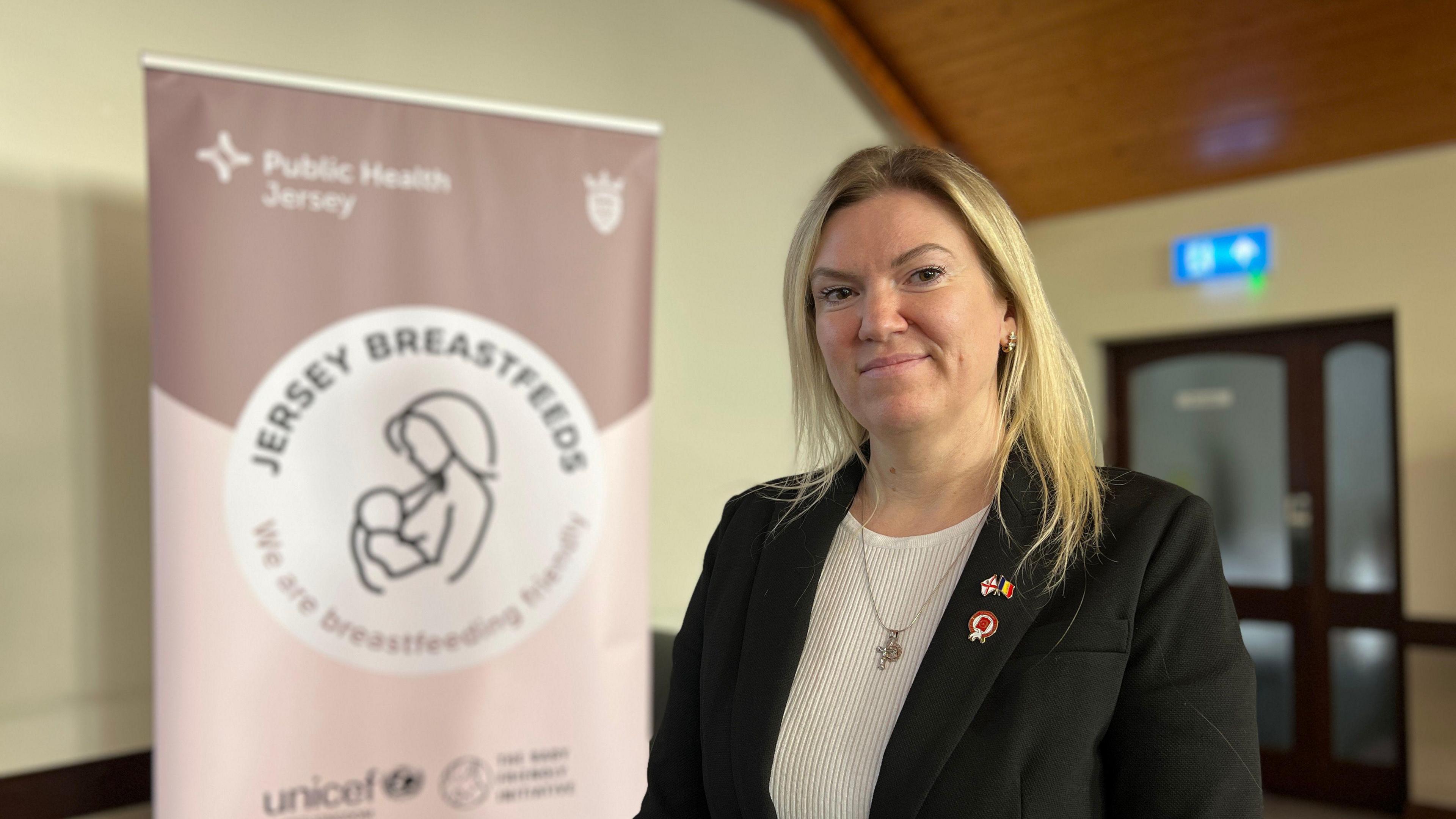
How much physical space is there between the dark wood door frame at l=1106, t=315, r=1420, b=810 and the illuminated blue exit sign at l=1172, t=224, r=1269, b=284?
1.14 feet

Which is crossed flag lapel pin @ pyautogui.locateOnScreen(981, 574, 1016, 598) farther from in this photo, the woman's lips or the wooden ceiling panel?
the wooden ceiling panel

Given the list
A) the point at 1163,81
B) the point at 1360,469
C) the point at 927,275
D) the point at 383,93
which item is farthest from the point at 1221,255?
the point at 927,275

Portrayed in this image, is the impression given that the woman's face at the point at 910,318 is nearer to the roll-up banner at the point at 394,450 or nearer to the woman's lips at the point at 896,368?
the woman's lips at the point at 896,368

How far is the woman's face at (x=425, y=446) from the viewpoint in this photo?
2.64 metres

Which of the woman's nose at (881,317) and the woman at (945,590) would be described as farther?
the woman's nose at (881,317)

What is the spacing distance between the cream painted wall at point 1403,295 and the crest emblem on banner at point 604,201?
→ 220cm

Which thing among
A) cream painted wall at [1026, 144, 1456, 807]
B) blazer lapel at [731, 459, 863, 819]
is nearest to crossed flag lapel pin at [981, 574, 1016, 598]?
blazer lapel at [731, 459, 863, 819]

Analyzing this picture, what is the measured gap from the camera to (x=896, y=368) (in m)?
1.23

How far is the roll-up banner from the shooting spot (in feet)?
7.98

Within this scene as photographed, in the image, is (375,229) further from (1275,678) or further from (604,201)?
(1275,678)

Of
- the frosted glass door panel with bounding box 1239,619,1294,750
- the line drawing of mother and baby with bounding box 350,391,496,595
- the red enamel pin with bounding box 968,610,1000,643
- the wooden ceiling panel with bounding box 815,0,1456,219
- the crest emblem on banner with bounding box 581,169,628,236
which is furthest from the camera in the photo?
the frosted glass door panel with bounding box 1239,619,1294,750

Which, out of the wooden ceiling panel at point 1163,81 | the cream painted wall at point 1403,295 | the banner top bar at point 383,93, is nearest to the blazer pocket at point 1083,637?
the banner top bar at point 383,93

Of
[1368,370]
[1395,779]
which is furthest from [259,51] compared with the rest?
[1395,779]

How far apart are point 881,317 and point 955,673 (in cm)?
42
